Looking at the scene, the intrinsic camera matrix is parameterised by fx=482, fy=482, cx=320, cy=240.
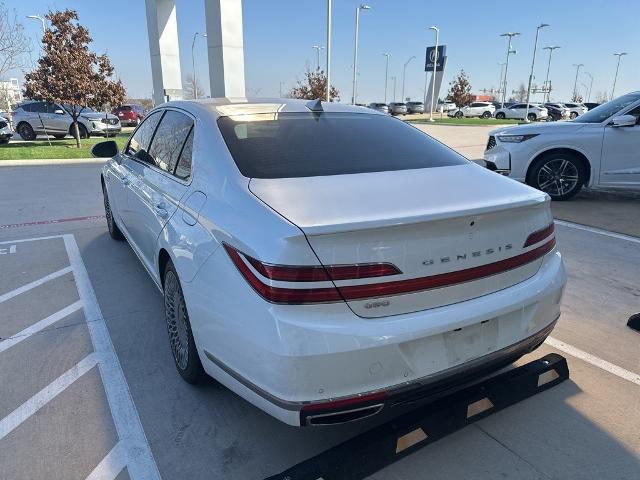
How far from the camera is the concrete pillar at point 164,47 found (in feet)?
72.0

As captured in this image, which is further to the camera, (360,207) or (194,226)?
(194,226)

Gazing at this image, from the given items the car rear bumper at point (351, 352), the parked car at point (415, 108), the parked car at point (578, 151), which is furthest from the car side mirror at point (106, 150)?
the parked car at point (415, 108)

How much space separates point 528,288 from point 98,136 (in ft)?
77.6

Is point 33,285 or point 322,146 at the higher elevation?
point 322,146

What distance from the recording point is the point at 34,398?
2.76m

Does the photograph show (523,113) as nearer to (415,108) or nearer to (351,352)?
(415,108)

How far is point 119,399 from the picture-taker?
2.76 metres

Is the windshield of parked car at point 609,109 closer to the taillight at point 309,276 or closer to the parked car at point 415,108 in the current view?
the taillight at point 309,276

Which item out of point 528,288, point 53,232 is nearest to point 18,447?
point 528,288

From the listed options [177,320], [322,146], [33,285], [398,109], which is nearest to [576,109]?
[398,109]

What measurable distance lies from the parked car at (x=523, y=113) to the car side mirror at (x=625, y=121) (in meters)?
42.1

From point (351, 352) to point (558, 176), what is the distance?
7.14 m

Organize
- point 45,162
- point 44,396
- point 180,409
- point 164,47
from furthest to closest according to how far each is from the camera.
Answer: point 164,47, point 45,162, point 44,396, point 180,409

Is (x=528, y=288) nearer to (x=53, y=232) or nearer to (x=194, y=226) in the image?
(x=194, y=226)
